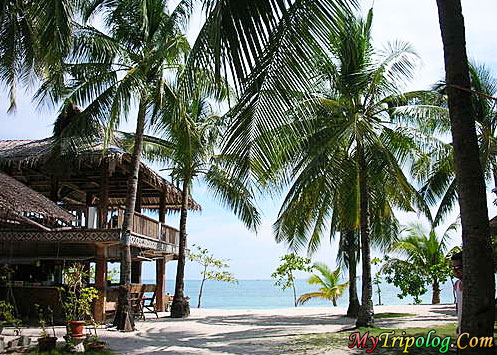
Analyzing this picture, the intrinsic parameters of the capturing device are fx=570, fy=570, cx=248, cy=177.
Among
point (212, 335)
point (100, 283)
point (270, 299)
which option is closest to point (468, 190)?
point (212, 335)

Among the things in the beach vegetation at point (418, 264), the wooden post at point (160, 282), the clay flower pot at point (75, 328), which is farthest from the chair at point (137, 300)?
the beach vegetation at point (418, 264)

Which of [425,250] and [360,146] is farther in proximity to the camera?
[425,250]

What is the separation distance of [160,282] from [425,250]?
11.2m

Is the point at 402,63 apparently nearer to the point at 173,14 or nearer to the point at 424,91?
the point at 424,91

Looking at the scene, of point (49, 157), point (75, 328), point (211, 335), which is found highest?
point (49, 157)

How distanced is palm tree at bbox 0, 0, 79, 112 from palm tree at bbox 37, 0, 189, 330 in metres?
1.90

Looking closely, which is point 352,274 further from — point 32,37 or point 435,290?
point 32,37

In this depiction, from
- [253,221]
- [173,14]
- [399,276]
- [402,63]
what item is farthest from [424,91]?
[399,276]

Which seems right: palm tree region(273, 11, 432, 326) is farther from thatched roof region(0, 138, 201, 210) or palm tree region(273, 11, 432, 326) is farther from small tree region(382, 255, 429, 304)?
small tree region(382, 255, 429, 304)

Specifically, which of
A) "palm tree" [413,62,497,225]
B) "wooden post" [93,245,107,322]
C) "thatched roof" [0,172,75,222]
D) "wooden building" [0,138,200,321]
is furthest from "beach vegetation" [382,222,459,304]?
"thatched roof" [0,172,75,222]

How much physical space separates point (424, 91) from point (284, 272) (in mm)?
15822

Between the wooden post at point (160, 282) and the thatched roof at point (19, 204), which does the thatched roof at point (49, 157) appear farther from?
the wooden post at point (160, 282)

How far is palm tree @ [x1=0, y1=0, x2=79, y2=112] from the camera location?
8109 millimetres

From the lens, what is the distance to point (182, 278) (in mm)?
18609
